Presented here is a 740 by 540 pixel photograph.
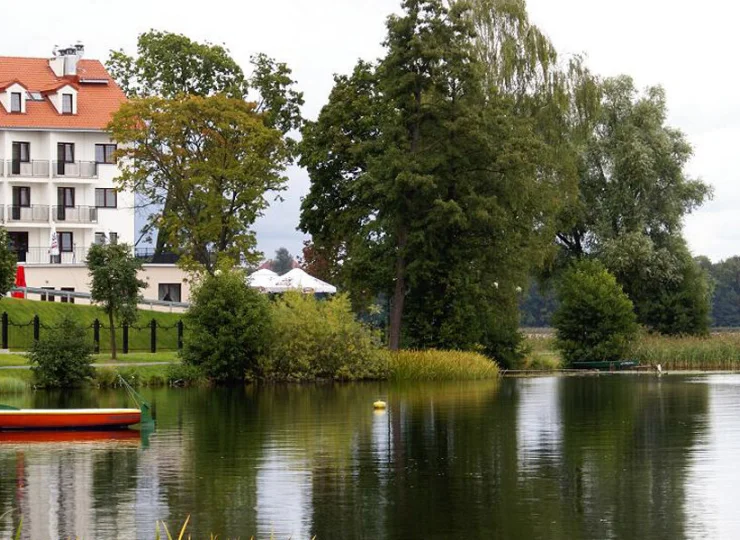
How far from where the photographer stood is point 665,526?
25609 millimetres

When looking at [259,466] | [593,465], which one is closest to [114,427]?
[259,466]

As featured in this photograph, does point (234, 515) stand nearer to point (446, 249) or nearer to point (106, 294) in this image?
point (106, 294)

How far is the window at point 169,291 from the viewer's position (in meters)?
102

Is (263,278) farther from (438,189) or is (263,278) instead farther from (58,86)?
(58,86)

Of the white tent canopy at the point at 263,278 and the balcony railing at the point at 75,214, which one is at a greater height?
the balcony railing at the point at 75,214

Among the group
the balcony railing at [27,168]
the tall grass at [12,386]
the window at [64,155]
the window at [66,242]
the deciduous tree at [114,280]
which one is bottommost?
the tall grass at [12,386]

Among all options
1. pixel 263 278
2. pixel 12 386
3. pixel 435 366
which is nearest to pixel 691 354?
pixel 435 366

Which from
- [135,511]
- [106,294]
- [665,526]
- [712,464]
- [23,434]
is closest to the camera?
[665,526]

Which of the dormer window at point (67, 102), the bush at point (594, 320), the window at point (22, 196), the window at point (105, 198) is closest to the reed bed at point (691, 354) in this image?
the bush at point (594, 320)

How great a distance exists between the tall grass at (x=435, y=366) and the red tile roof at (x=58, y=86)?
38358mm

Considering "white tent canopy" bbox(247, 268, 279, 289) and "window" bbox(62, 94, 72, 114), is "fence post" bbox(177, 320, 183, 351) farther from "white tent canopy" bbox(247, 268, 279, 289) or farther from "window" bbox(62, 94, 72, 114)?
"window" bbox(62, 94, 72, 114)

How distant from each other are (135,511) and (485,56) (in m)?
62.0

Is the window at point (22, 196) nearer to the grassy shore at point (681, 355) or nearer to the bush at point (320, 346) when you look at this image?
the grassy shore at point (681, 355)

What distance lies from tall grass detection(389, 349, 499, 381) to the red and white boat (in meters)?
28.3
